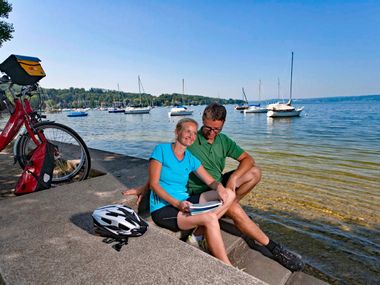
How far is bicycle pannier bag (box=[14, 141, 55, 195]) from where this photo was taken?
11.1 ft

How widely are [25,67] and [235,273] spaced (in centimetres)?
401

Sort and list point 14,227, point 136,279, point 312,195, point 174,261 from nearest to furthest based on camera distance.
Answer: point 136,279, point 174,261, point 14,227, point 312,195

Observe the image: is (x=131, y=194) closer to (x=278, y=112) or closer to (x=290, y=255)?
(x=290, y=255)

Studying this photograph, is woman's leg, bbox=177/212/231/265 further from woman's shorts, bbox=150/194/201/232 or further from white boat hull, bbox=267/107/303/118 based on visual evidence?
white boat hull, bbox=267/107/303/118

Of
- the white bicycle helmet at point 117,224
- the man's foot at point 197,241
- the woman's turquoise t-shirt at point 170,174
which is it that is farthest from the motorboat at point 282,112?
the white bicycle helmet at point 117,224

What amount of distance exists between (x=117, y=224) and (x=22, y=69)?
9.91 feet

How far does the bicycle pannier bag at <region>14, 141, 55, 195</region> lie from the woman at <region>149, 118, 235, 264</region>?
190 centimetres

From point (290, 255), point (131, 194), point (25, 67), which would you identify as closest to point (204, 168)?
point (131, 194)

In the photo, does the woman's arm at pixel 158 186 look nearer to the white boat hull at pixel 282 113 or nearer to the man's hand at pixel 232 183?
the man's hand at pixel 232 183

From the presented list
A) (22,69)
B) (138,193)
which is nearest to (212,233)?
(138,193)

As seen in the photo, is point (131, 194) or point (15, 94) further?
point (15, 94)

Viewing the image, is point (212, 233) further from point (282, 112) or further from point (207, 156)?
point (282, 112)

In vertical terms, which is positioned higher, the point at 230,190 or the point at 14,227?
the point at 230,190

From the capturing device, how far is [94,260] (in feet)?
6.17
